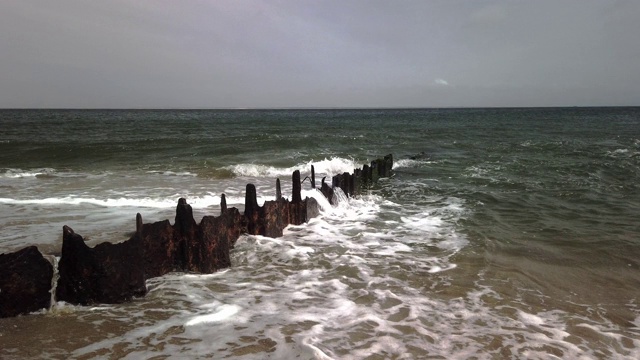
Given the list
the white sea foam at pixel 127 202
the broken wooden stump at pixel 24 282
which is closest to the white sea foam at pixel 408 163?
the white sea foam at pixel 127 202

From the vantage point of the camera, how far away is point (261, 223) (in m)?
8.13

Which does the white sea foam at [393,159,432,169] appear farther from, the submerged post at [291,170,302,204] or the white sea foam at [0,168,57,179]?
the white sea foam at [0,168,57,179]

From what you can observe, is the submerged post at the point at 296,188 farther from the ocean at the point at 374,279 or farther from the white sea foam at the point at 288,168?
the white sea foam at the point at 288,168

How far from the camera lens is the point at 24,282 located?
470 cm

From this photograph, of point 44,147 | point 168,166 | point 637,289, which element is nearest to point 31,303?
point 637,289

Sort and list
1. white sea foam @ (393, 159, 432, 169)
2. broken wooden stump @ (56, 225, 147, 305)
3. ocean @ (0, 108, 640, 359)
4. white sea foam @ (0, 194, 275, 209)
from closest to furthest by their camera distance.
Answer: ocean @ (0, 108, 640, 359)
broken wooden stump @ (56, 225, 147, 305)
white sea foam @ (0, 194, 275, 209)
white sea foam @ (393, 159, 432, 169)

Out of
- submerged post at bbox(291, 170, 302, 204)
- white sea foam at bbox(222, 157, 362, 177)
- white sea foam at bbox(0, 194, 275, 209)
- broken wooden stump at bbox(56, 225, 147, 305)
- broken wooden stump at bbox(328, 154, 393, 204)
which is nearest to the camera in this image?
broken wooden stump at bbox(56, 225, 147, 305)

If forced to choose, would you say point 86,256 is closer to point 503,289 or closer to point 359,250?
point 359,250

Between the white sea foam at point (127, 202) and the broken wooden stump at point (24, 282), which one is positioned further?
the white sea foam at point (127, 202)

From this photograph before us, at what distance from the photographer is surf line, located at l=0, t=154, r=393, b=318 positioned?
15.4ft

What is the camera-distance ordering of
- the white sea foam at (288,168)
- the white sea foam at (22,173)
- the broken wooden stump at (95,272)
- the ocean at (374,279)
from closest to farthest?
the ocean at (374,279), the broken wooden stump at (95,272), the white sea foam at (22,173), the white sea foam at (288,168)

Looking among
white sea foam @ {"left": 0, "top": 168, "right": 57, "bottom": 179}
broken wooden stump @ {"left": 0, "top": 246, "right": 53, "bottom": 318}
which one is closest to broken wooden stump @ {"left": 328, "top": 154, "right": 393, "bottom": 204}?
broken wooden stump @ {"left": 0, "top": 246, "right": 53, "bottom": 318}

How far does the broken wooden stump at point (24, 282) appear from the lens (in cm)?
460

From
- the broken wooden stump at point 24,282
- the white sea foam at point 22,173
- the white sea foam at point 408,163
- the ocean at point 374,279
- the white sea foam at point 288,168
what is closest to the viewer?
the ocean at point 374,279
